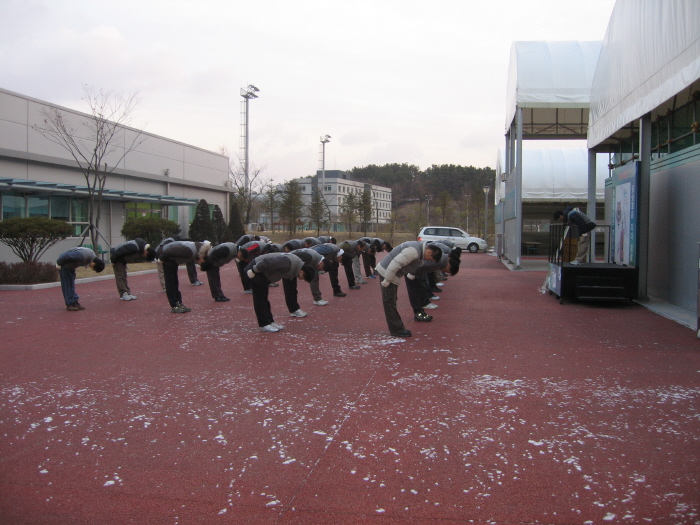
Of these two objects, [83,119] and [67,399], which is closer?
[67,399]

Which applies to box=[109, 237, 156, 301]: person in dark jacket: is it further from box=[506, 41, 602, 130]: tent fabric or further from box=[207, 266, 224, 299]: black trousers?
box=[506, 41, 602, 130]: tent fabric

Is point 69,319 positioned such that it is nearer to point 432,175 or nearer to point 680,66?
point 680,66

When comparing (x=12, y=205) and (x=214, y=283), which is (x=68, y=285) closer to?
(x=214, y=283)

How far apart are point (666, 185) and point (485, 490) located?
10150mm

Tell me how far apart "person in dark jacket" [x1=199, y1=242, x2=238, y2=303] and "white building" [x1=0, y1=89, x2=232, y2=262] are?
10.3 meters

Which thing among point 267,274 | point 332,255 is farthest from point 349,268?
point 267,274

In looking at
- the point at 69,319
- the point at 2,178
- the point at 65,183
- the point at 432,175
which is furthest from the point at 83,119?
→ the point at 432,175

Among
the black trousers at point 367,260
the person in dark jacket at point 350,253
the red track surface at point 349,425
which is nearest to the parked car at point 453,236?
the black trousers at point 367,260

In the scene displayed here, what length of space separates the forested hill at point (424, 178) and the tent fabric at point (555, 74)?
5699 centimetres

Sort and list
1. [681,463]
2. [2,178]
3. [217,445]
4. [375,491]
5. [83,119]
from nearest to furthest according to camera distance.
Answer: [375,491], [681,463], [217,445], [2,178], [83,119]

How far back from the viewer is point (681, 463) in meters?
3.91

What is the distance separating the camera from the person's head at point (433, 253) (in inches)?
333

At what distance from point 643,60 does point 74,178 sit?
20.8 m

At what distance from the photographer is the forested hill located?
286 feet
